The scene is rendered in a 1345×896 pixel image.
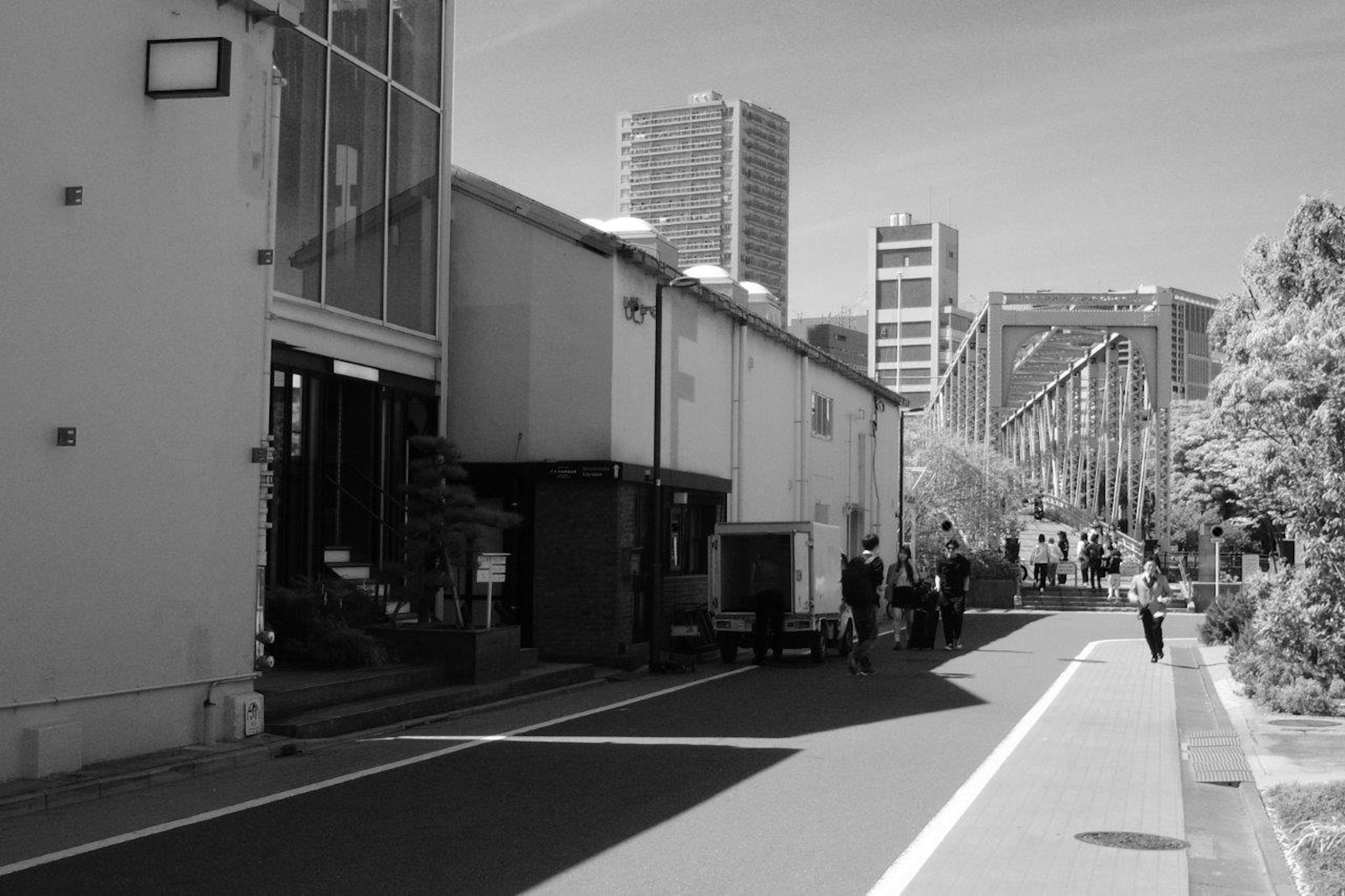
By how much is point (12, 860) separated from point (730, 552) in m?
16.6

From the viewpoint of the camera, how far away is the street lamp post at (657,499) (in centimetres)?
2184

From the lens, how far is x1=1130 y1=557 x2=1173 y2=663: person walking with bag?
22.0m

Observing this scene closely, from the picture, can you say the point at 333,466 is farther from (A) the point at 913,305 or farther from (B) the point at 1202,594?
(A) the point at 913,305

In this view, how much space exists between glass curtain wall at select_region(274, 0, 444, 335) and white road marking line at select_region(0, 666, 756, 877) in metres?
7.00

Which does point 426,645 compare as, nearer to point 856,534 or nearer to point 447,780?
point 447,780

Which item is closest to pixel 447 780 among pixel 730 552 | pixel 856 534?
pixel 730 552

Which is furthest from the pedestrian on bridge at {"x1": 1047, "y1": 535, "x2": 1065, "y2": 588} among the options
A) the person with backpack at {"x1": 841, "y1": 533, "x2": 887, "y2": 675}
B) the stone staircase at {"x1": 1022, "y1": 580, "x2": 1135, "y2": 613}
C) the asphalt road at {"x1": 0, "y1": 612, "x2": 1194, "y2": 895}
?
the asphalt road at {"x1": 0, "y1": 612, "x2": 1194, "y2": 895}

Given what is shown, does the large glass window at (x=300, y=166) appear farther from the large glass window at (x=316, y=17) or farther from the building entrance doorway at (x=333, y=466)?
the building entrance doorway at (x=333, y=466)

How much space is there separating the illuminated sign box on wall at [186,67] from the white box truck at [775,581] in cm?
1274

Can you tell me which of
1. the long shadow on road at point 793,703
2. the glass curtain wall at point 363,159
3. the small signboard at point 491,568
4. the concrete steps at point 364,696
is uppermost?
the glass curtain wall at point 363,159

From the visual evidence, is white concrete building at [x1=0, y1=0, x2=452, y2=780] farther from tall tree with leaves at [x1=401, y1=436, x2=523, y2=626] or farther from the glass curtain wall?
the glass curtain wall

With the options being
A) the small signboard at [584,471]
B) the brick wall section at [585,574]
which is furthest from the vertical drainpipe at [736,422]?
the small signboard at [584,471]

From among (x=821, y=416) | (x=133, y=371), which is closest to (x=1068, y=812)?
(x=133, y=371)

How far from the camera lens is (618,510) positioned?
74.7 feet
